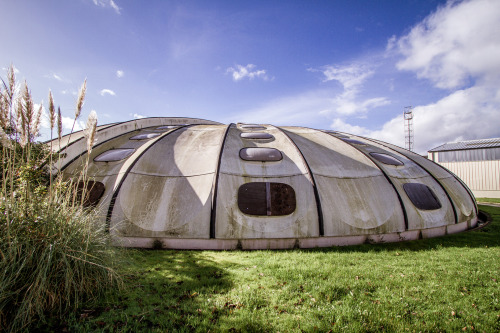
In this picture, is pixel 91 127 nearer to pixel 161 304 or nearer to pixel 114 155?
pixel 161 304

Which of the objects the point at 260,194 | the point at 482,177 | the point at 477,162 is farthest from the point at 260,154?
the point at 477,162

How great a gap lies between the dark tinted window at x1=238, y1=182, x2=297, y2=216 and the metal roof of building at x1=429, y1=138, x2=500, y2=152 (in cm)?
3622

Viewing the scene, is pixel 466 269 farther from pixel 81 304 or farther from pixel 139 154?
pixel 139 154

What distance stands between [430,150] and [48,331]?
44568 mm

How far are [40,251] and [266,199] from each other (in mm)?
5730

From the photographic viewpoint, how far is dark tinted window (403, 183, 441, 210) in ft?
29.1

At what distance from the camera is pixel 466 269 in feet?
17.9

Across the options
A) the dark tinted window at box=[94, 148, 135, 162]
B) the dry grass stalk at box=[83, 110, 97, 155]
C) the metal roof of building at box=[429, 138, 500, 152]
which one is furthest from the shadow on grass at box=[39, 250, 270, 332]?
the metal roof of building at box=[429, 138, 500, 152]

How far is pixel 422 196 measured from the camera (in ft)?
30.1

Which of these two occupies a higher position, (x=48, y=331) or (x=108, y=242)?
(x=108, y=242)

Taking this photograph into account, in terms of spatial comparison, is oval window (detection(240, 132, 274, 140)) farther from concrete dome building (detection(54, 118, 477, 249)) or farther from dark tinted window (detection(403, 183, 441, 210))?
dark tinted window (detection(403, 183, 441, 210))

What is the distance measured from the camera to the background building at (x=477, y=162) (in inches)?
1063

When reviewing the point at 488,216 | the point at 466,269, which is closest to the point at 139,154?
the point at 466,269

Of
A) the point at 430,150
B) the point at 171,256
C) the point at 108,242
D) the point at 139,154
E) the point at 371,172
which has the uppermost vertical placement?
the point at 430,150
